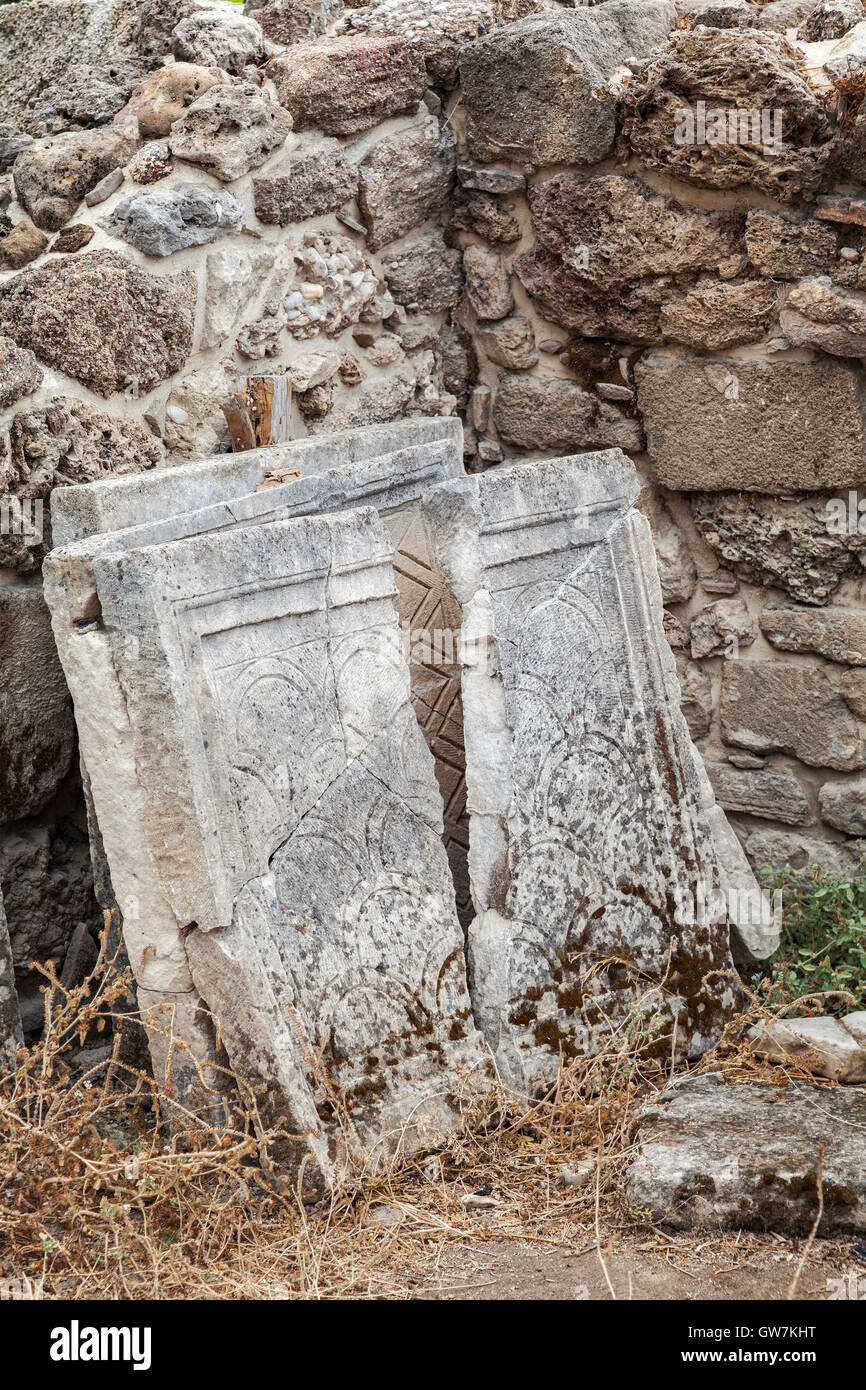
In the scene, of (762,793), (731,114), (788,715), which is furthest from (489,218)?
(762,793)

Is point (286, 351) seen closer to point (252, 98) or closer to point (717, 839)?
point (252, 98)

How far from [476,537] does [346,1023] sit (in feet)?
3.50

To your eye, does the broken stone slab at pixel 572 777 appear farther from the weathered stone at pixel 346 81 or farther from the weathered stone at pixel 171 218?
the weathered stone at pixel 346 81

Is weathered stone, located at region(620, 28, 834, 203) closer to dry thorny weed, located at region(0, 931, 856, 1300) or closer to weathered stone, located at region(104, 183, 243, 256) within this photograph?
weathered stone, located at region(104, 183, 243, 256)

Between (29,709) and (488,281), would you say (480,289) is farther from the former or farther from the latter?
(29,709)

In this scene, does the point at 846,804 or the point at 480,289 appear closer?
the point at 846,804

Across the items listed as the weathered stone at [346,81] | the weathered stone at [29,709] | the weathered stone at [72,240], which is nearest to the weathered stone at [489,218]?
the weathered stone at [346,81]

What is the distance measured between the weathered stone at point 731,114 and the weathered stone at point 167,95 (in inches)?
42.0

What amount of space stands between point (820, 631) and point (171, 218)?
1912 mm

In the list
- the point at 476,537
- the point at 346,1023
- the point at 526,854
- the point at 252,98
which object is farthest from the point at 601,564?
the point at 252,98

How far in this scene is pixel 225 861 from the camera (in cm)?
249

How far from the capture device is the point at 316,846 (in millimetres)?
2631

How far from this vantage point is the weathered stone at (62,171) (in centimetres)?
301

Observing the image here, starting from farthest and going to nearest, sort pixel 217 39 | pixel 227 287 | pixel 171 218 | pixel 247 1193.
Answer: pixel 217 39 → pixel 227 287 → pixel 171 218 → pixel 247 1193
